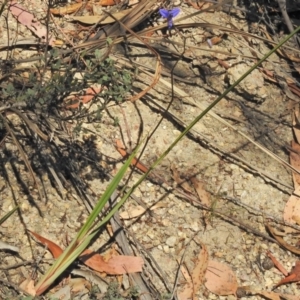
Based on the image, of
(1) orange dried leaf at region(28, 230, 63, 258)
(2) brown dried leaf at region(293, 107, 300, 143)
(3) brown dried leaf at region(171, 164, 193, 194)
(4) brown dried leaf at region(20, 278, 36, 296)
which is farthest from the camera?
(2) brown dried leaf at region(293, 107, 300, 143)

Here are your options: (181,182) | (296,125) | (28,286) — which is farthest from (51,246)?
(296,125)

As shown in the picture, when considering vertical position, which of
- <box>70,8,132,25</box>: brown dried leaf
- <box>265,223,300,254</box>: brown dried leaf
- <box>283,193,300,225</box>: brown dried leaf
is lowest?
<box>265,223,300,254</box>: brown dried leaf

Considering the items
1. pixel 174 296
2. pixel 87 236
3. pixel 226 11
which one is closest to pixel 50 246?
pixel 87 236

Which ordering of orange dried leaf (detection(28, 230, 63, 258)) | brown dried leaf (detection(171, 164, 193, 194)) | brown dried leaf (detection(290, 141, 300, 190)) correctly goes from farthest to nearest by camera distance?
brown dried leaf (detection(290, 141, 300, 190)) < brown dried leaf (detection(171, 164, 193, 194)) < orange dried leaf (detection(28, 230, 63, 258))

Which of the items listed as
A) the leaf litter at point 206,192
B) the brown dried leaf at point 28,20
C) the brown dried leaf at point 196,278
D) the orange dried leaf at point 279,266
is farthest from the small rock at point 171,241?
the brown dried leaf at point 28,20

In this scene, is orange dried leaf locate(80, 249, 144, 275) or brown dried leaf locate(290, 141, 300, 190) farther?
brown dried leaf locate(290, 141, 300, 190)

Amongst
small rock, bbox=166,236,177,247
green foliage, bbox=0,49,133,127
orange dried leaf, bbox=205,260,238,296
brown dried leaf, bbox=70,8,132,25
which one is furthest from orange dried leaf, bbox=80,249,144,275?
brown dried leaf, bbox=70,8,132,25

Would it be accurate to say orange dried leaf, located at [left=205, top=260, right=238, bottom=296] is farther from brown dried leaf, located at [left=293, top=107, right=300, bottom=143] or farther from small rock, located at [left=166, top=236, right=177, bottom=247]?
brown dried leaf, located at [left=293, top=107, right=300, bottom=143]

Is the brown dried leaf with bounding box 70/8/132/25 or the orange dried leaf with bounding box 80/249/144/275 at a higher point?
the brown dried leaf with bounding box 70/8/132/25
